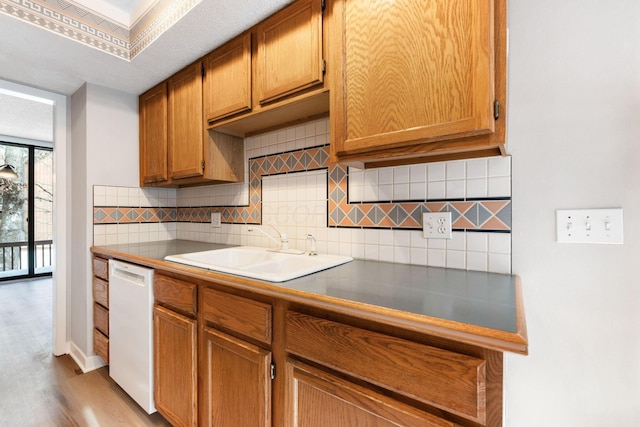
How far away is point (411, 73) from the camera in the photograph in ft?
3.25

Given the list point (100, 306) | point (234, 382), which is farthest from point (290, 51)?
point (100, 306)

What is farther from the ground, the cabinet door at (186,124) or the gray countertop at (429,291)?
the cabinet door at (186,124)

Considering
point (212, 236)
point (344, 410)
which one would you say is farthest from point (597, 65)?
point (212, 236)

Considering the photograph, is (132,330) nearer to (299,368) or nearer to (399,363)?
(299,368)

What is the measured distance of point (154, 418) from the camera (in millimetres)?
1643

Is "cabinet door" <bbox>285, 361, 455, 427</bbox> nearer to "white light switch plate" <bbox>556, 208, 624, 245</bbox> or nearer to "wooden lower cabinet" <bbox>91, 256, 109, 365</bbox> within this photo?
"white light switch plate" <bbox>556, 208, 624, 245</bbox>

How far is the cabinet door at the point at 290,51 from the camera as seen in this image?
4.12ft

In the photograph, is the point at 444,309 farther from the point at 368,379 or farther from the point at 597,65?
the point at 597,65

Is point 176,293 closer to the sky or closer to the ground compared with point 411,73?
closer to the ground

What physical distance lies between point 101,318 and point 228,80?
5.82 ft

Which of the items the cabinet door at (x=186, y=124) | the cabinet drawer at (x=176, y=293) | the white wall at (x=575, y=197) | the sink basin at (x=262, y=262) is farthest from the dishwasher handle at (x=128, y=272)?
the white wall at (x=575, y=197)

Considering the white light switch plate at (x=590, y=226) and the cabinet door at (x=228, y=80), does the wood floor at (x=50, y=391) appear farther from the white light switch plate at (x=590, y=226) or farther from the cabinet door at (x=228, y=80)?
the white light switch plate at (x=590, y=226)

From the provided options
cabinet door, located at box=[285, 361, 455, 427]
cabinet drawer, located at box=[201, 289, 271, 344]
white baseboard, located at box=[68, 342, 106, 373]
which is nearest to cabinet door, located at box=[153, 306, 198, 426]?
cabinet drawer, located at box=[201, 289, 271, 344]

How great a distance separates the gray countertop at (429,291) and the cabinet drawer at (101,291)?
102 centimetres
